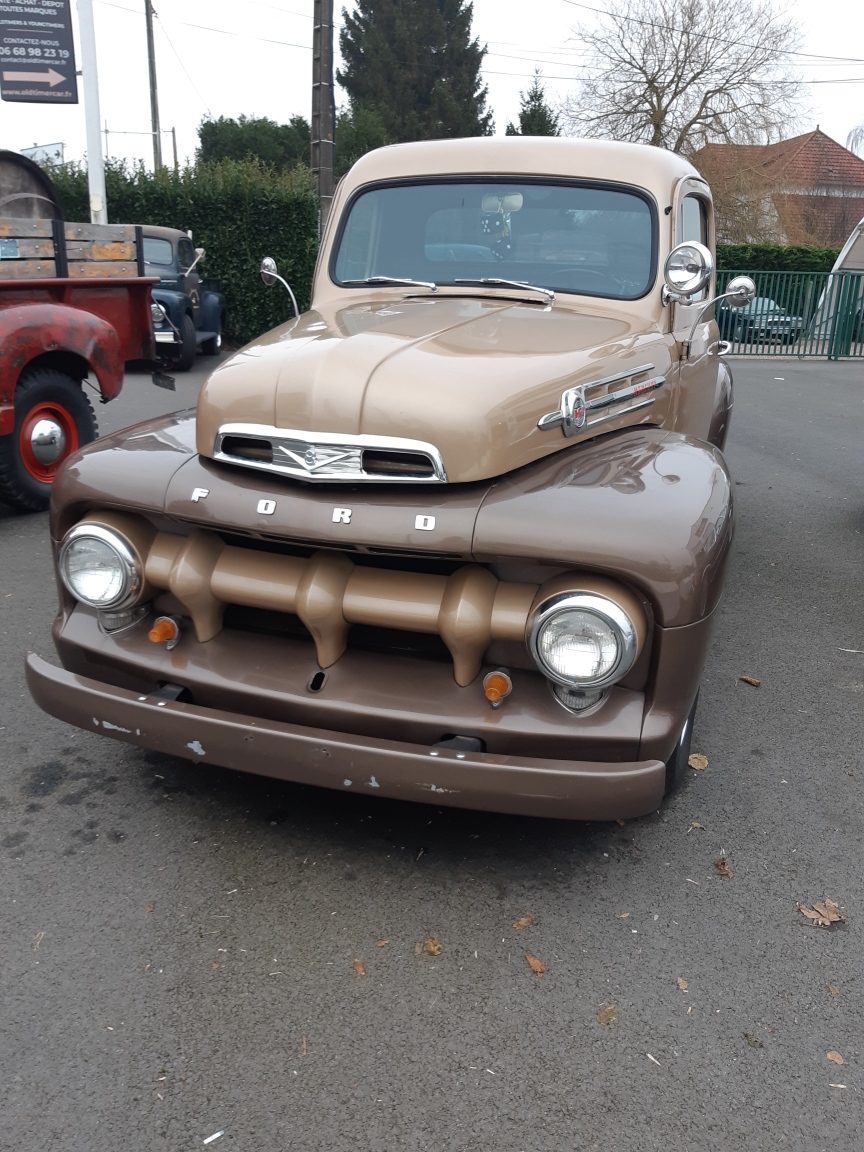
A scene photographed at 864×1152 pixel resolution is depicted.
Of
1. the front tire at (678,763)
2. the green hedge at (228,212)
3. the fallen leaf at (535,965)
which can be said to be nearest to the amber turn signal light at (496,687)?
the fallen leaf at (535,965)

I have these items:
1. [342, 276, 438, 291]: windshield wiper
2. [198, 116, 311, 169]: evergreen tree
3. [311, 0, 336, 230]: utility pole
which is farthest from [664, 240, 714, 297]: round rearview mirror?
[198, 116, 311, 169]: evergreen tree

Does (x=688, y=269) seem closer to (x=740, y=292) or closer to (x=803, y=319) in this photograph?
(x=740, y=292)

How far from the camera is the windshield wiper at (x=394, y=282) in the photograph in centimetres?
367

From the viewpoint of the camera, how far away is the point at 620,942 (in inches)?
97.1

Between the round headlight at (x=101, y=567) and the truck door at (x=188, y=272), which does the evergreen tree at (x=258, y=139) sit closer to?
the truck door at (x=188, y=272)

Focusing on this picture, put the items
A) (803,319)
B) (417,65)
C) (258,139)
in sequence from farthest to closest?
(417,65)
(258,139)
(803,319)

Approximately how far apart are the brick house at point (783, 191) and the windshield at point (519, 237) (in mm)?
30134

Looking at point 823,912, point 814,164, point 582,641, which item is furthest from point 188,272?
point 814,164

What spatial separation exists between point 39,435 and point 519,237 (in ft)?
11.6

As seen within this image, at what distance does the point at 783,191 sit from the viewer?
111 feet

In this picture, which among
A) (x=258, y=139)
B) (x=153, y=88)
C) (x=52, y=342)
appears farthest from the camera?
(x=258, y=139)

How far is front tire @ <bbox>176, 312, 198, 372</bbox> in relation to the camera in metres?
12.2

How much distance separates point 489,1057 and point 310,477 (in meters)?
1.43

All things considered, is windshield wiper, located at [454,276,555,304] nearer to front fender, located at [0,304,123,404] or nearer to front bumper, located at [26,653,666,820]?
front bumper, located at [26,653,666,820]
